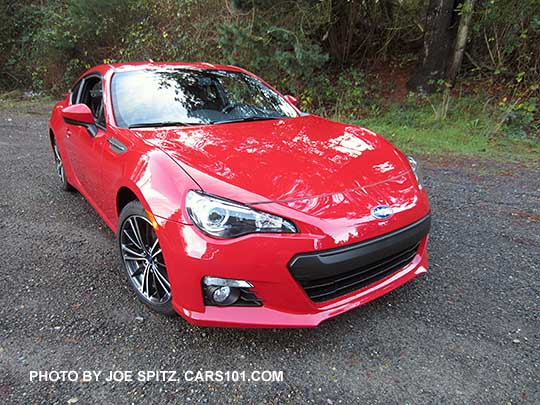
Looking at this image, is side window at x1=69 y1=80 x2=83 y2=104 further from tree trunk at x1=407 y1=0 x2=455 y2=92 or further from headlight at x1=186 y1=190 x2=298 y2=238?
tree trunk at x1=407 y1=0 x2=455 y2=92

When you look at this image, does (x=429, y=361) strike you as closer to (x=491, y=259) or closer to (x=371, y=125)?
(x=491, y=259)

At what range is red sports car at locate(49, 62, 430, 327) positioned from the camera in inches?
71.9

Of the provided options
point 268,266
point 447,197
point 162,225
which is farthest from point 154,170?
point 447,197

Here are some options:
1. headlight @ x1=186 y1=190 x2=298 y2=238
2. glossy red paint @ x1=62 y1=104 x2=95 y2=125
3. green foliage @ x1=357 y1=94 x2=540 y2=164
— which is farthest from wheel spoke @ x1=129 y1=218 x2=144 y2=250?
green foliage @ x1=357 y1=94 x2=540 y2=164

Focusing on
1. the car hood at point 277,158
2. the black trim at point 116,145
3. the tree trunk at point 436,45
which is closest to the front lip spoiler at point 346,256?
the car hood at point 277,158

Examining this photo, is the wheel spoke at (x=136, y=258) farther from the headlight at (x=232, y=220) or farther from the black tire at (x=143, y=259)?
the headlight at (x=232, y=220)

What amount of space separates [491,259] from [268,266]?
6.36 feet

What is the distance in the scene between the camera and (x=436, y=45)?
7270 millimetres

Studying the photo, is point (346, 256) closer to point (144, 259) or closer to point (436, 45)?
point (144, 259)

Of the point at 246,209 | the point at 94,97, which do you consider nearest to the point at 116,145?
the point at 94,97

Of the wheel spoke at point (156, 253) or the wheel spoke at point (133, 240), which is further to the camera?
the wheel spoke at point (133, 240)

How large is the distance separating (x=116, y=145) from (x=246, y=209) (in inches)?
47.1

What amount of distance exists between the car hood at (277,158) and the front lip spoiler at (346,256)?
32 cm

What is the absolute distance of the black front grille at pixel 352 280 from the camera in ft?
6.28
